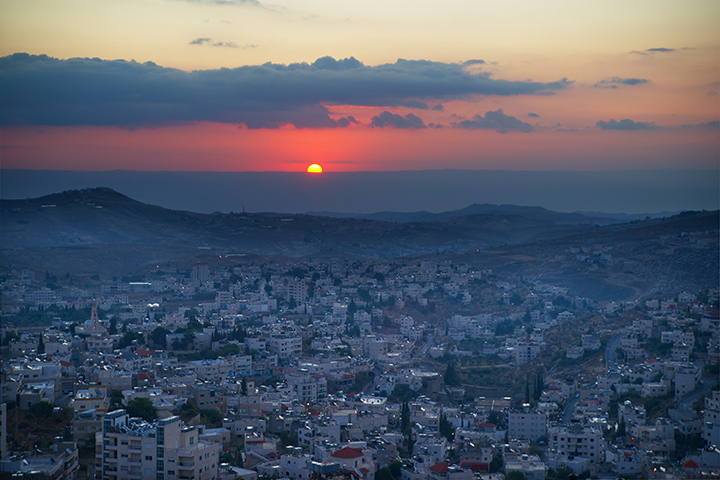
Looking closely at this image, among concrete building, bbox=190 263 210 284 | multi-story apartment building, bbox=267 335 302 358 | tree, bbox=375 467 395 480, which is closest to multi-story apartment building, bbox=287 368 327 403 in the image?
multi-story apartment building, bbox=267 335 302 358

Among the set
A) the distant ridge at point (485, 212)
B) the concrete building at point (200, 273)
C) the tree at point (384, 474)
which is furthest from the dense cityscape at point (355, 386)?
the distant ridge at point (485, 212)

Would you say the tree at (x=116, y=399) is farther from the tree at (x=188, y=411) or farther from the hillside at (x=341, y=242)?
the hillside at (x=341, y=242)

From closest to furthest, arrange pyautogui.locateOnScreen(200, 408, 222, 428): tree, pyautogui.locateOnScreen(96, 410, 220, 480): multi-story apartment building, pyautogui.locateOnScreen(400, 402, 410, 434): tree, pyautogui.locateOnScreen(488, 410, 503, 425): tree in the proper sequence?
pyautogui.locateOnScreen(96, 410, 220, 480): multi-story apartment building → pyautogui.locateOnScreen(200, 408, 222, 428): tree → pyautogui.locateOnScreen(400, 402, 410, 434): tree → pyautogui.locateOnScreen(488, 410, 503, 425): tree

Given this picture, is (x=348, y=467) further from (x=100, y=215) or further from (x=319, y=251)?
(x=100, y=215)

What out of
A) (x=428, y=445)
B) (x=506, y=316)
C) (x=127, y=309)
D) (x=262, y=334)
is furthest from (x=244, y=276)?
(x=428, y=445)

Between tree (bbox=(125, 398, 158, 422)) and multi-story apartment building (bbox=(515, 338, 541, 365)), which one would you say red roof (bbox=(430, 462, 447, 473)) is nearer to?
tree (bbox=(125, 398, 158, 422))

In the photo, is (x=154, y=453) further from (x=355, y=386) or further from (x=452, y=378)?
(x=452, y=378)
